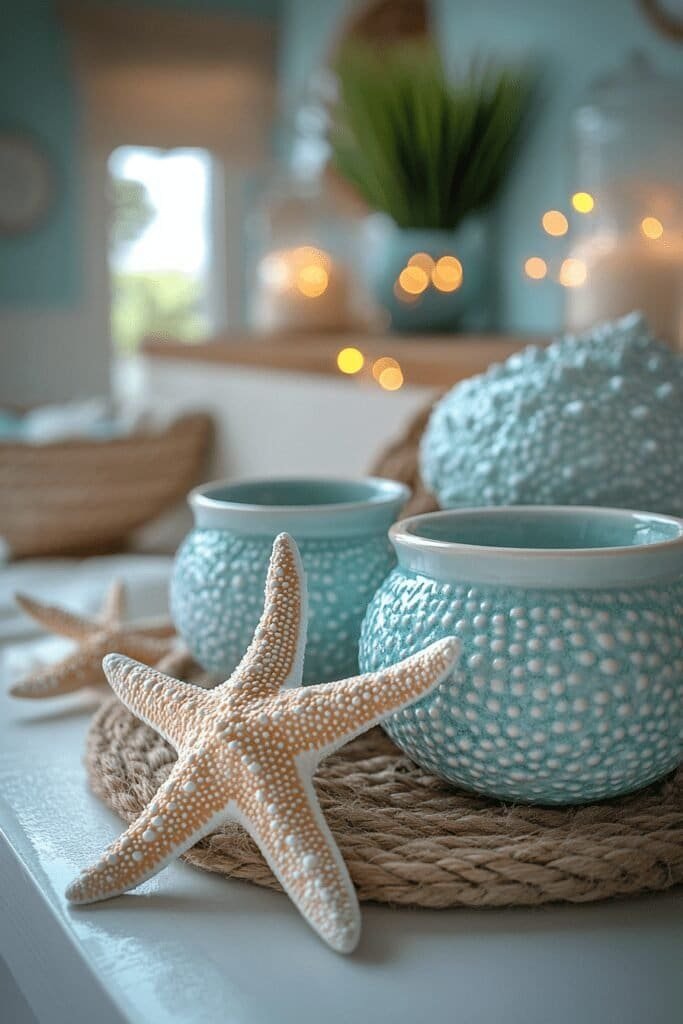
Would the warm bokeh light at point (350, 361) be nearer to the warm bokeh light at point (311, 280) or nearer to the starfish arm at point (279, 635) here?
the warm bokeh light at point (311, 280)

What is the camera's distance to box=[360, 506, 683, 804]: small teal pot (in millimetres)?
372

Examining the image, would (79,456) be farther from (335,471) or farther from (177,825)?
(177,825)

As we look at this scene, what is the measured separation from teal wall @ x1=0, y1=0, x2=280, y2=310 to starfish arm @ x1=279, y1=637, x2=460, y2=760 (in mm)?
3571

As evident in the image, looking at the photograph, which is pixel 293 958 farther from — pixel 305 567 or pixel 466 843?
pixel 305 567

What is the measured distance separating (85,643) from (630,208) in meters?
0.85

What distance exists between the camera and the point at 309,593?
1.64 ft

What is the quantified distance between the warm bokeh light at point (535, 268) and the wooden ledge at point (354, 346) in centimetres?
29

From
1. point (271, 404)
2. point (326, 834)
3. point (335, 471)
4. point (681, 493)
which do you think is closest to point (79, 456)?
point (271, 404)

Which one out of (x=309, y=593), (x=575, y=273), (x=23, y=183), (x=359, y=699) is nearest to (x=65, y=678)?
(x=309, y=593)

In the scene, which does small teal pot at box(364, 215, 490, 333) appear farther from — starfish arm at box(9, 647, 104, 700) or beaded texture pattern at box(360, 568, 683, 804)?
beaded texture pattern at box(360, 568, 683, 804)

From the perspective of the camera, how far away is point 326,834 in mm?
357

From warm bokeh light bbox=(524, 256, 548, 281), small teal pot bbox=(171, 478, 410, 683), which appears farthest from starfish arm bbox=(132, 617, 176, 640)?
warm bokeh light bbox=(524, 256, 548, 281)

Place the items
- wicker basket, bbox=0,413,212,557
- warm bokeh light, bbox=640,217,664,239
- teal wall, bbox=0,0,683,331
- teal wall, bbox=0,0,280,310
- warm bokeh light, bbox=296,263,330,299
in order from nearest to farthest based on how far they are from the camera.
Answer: warm bokeh light, bbox=640,217,664,239 < wicker basket, bbox=0,413,212,557 < teal wall, bbox=0,0,683,331 < warm bokeh light, bbox=296,263,330,299 < teal wall, bbox=0,0,280,310

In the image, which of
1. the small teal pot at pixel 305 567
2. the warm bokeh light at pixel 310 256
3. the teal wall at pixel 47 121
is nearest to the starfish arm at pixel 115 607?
the small teal pot at pixel 305 567
